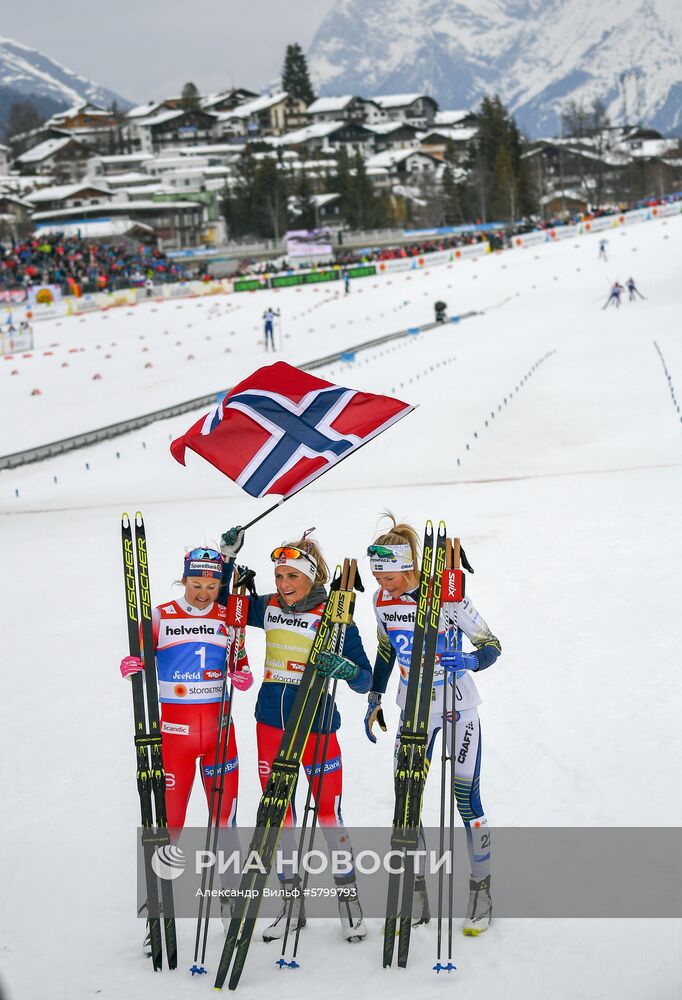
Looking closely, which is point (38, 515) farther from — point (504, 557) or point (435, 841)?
point (435, 841)

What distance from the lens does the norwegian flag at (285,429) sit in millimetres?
6500

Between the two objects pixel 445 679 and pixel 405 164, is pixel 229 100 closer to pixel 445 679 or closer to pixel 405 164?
pixel 405 164

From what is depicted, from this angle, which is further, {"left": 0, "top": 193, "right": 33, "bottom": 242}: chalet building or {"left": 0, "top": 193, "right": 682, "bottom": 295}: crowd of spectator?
{"left": 0, "top": 193, "right": 33, "bottom": 242}: chalet building

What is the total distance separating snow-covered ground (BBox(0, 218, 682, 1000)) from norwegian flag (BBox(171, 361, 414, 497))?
200 cm

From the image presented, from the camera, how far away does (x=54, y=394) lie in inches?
1169

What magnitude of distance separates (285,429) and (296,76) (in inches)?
6671

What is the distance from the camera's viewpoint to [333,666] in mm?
5344

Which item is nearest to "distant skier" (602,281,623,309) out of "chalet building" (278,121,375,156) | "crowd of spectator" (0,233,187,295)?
"crowd of spectator" (0,233,187,295)

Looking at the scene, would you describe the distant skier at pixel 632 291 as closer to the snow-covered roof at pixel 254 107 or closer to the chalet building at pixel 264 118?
the chalet building at pixel 264 118

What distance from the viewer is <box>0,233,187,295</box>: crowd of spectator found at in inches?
2129

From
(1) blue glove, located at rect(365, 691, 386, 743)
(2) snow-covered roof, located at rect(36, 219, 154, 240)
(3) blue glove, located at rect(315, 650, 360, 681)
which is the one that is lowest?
(1) blue glove, located at rect(365, 691, 386, 743)

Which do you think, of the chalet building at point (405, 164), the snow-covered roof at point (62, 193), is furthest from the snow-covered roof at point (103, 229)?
the chalet building at point (405, 164)

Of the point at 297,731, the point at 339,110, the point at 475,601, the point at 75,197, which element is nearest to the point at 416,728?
the point at 297,731

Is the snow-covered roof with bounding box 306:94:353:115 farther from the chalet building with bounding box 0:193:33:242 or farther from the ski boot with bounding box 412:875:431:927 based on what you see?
the ski boot with bounding box 412:875:431:927
